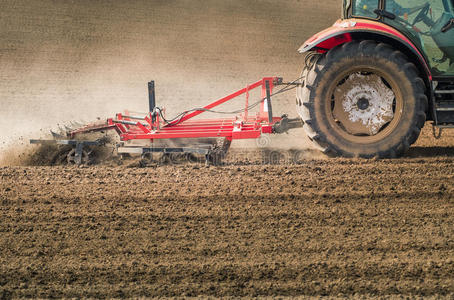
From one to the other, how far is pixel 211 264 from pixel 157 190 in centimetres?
156

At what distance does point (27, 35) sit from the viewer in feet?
39.5

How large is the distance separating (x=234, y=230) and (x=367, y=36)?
2807mm

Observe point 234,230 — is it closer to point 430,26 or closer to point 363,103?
point 363,103

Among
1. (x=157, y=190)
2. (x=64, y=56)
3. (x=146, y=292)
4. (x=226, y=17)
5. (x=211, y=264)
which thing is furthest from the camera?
(x=226, y=17)

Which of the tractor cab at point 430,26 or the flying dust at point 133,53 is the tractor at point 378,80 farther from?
the flying dust at point 133,53

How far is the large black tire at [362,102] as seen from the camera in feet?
16.2

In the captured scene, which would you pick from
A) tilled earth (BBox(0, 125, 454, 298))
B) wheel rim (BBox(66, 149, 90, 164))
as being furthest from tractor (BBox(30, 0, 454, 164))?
wheel rim (BBox(66, 149, 90, 164))

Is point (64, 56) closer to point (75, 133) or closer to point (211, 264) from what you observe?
point (75, 133)

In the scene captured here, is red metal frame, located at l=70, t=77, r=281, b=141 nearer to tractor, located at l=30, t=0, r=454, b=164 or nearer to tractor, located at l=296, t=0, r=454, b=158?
tractor, located at l=30, t=0, r=454, b=164

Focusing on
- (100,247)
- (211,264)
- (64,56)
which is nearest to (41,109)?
(64,56)

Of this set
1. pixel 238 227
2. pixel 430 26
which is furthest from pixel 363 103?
pixel 238 227

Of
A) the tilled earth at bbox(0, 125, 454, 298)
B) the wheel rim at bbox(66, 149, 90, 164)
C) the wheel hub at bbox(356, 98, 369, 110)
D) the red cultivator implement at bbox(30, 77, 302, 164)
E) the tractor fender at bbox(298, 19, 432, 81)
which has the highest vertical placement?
the tractor fender at bbox(298, 19, 432, 81)

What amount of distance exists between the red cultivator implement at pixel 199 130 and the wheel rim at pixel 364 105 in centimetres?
57

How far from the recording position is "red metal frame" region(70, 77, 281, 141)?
5.57 metres
